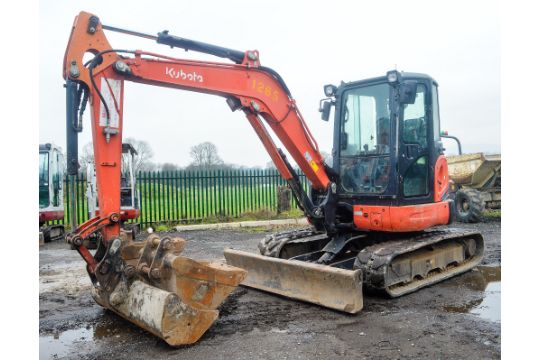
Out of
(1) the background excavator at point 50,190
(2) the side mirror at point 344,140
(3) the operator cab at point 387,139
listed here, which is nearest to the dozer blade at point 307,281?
(3) the operator cab at point 387,139

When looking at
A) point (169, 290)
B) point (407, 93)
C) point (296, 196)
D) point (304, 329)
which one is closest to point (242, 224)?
point (296, 196)

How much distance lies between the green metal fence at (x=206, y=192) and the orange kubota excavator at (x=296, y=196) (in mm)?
8341

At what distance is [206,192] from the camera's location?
1540 cm

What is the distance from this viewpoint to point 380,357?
405 centimetres

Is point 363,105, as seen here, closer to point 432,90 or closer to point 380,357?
point 432,90

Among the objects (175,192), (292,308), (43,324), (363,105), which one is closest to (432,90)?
(363,105)

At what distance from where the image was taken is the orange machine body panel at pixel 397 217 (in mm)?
5977

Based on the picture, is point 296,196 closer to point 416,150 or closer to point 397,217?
point 397,217

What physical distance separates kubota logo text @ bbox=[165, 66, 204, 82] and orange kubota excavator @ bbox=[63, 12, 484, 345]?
0.4 inches

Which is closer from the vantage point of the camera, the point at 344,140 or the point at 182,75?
the point at 182,75

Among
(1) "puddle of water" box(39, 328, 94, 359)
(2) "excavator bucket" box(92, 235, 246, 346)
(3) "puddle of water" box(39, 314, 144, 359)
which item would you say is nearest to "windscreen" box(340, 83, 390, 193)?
(2) "excavator bucket" box(92, 235, 246, 346)

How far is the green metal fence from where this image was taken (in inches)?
583

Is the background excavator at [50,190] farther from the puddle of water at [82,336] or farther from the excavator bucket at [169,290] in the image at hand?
the excavator bucket at [169,290]

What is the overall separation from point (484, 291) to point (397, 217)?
1.50 metres
